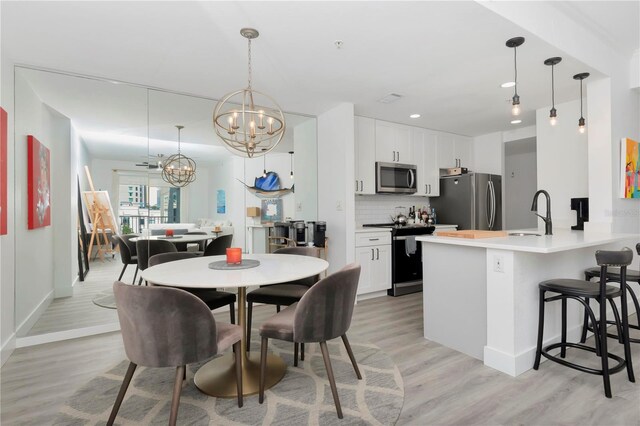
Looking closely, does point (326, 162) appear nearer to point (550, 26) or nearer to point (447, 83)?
point (447, 83)

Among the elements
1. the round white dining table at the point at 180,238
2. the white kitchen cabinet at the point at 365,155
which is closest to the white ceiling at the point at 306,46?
the white kitchen cabinet at the point at 365,155

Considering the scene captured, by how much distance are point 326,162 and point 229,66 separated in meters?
1.76

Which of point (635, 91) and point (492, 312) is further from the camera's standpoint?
point (635, 91)

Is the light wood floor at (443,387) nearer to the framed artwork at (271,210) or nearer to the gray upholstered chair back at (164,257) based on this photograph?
the gray upholstered chair back at (164,257)

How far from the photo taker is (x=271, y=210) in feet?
14.1

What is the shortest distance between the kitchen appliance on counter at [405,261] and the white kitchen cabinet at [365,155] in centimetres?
67

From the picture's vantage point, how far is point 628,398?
1956 millimetres

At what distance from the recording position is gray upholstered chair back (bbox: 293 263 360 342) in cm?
183

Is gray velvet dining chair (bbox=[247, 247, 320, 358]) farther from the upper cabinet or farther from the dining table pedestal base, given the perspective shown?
the upper cabinet

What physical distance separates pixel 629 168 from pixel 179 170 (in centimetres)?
446

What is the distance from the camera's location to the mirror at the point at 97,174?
9.98ft

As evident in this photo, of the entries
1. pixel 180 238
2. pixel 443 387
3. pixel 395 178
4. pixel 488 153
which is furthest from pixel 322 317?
pixel 488 153

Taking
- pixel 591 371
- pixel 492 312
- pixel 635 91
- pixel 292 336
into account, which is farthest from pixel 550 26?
pixel 292 336

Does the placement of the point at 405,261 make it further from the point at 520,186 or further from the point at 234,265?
the point at 520,186
